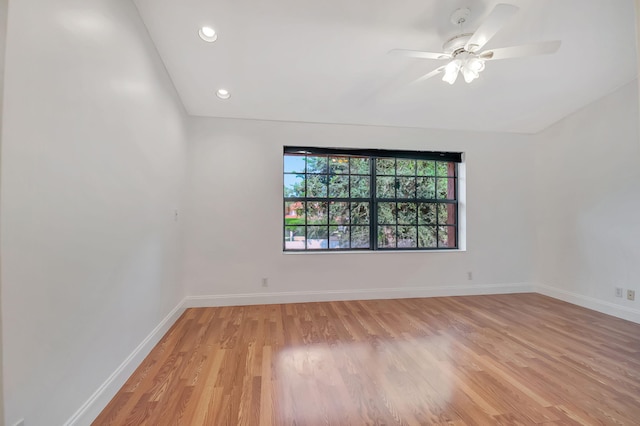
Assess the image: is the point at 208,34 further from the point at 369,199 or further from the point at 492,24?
the point at 369,199

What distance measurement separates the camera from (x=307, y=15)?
198cm

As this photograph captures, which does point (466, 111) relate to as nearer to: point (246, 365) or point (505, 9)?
point (505, 9)

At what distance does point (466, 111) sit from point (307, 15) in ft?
7.76

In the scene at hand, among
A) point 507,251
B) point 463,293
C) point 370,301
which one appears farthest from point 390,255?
point 507,251

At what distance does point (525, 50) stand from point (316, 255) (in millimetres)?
2746

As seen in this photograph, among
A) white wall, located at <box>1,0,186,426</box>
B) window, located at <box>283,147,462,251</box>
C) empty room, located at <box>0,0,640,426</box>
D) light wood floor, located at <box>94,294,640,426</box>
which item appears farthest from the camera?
window, located at <box>283,147,462,251</box>

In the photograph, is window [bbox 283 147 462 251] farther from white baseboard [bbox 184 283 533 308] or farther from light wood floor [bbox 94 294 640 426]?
light wood floor [bbox 94 294 640 426]

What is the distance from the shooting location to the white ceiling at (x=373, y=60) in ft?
6.49

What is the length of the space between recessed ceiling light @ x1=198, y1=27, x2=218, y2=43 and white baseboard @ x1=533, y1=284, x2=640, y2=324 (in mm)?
4981

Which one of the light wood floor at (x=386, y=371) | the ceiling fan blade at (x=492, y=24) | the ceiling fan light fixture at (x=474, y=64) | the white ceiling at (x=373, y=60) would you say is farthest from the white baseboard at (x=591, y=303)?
the ceiling fan blade at (x=492, y=24)

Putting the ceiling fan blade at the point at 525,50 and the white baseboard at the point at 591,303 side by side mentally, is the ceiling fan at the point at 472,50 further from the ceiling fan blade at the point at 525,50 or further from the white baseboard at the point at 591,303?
the white baseboard at the point at 591,303

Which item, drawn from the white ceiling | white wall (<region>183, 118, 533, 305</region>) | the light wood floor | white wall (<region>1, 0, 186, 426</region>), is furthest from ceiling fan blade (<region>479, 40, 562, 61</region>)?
white wall (<region>1, 0, 186, 426</region>)

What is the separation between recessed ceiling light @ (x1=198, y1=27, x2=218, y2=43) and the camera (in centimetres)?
209

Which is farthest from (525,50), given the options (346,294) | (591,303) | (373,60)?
(591,303)
